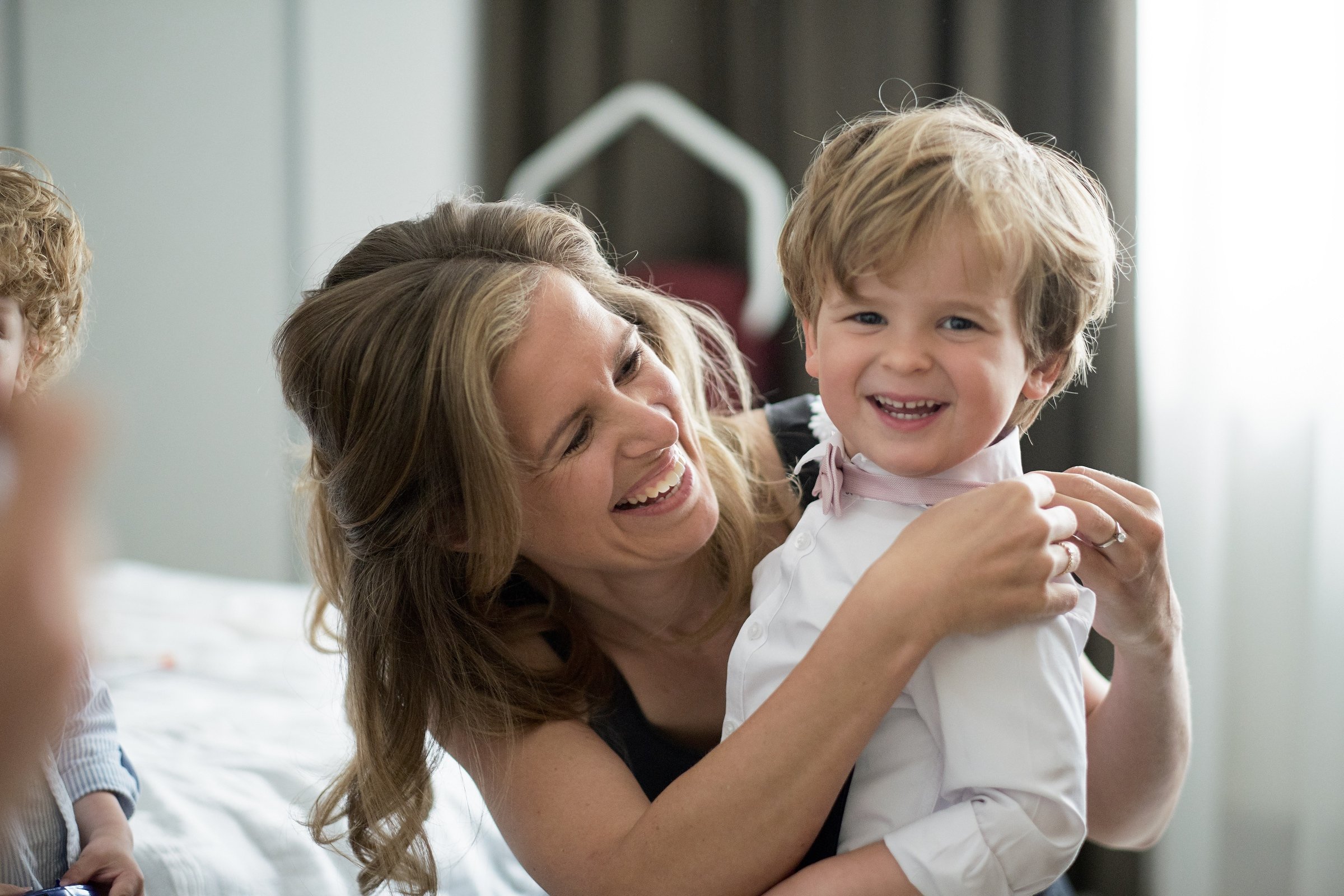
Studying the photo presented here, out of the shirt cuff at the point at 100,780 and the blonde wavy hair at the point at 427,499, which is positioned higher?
the blonde wavy hair at the point at 427,499

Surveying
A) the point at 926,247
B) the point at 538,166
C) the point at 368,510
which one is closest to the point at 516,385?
the point at 368,510

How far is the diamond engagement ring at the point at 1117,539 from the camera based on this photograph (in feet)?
3.07

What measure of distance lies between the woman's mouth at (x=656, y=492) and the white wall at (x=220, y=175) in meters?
2.36

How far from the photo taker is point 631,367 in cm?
115

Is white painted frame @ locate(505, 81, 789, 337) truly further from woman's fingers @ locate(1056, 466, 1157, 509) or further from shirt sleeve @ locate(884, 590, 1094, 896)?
shirt sleeve @ locate(884, 590, 1094, 896)

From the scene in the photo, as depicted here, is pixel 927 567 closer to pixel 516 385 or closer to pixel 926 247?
pixel 926 247

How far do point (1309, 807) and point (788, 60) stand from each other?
2013 mm

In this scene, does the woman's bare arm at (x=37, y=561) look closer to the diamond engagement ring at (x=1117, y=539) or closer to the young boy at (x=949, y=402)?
the young boy at (x=949, y=402)

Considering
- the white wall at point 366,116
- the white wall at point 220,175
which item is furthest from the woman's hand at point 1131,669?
the white wall at point 366,116

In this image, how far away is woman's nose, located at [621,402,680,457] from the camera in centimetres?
107

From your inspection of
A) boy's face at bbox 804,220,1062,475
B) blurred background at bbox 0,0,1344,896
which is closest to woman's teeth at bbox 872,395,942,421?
boy's face at bbox 804,220,1062,475

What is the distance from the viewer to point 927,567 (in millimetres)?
834

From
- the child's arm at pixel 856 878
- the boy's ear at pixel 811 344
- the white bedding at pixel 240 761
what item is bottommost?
the white bedding at pixel 240 761

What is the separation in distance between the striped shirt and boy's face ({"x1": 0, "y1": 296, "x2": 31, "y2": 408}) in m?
0.26
